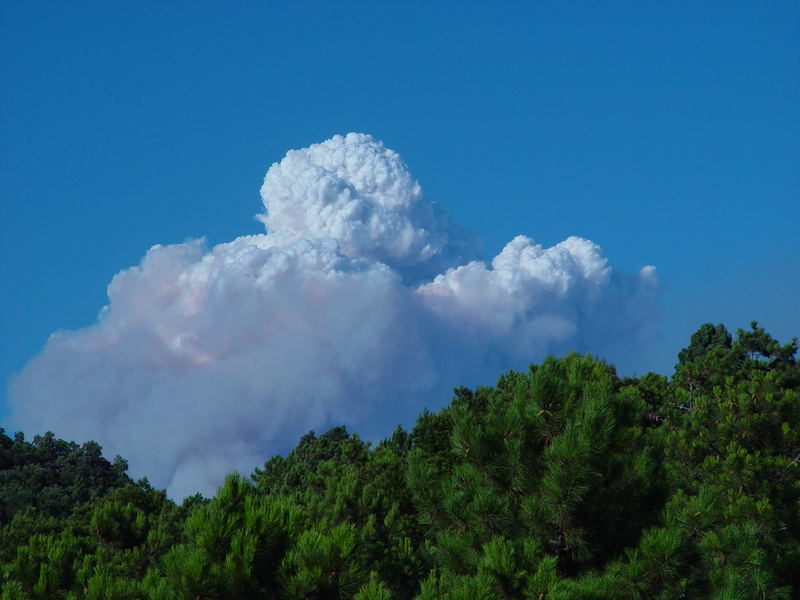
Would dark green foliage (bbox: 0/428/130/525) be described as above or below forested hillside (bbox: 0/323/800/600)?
above

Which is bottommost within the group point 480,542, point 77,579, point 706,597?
point 706,597

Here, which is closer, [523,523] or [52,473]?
[523,523]

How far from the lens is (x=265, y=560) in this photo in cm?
797

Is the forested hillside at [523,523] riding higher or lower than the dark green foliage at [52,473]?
lower

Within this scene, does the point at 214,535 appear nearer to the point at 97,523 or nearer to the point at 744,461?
the point at 97,523


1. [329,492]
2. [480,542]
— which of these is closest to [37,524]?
[329,492]

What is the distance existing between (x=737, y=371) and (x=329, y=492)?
14404 millimetres

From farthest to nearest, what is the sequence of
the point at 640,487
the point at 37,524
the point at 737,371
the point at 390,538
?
the point at 737,371
the point at 37,524
the point at 390,538
the point at 640,487

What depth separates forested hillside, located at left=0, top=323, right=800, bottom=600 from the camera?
7.85m

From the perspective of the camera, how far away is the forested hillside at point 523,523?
7848mm

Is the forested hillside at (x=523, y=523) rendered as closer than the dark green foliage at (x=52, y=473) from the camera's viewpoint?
Yes

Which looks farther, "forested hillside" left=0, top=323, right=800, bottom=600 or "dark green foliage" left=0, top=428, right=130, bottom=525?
"dark green foliage" left=0, top=428, right=130, bottom=525

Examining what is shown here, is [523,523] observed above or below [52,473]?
below

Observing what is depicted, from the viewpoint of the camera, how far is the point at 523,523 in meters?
10.5
